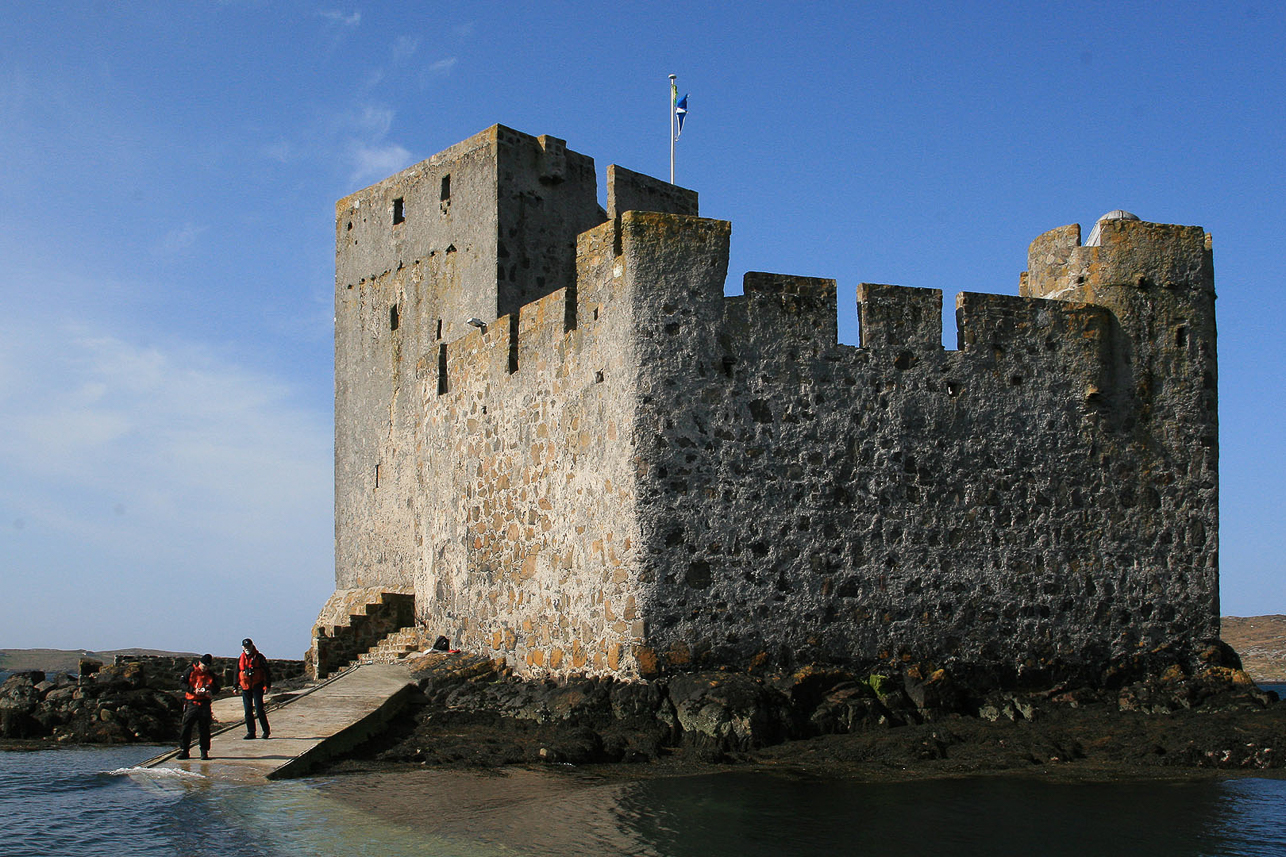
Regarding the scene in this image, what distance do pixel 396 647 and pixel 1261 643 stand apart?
49622 mm

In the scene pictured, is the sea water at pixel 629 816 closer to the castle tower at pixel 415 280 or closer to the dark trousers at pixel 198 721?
the dark trousers at pixel 198 721

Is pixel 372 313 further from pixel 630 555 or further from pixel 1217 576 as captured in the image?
pixel 1217 576

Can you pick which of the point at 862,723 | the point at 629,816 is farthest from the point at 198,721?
the point at 862,723

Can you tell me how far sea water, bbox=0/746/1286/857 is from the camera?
812 centimetres

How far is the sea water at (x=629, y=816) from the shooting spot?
26.6 ft

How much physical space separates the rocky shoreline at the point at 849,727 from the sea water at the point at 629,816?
557mm

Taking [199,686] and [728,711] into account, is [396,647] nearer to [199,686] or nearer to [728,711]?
[199,686]

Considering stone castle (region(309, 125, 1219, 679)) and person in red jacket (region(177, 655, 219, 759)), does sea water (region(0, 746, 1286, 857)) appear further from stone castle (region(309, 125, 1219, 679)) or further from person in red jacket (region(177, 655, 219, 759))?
stone castle (region(309, 125, 1219, 679))

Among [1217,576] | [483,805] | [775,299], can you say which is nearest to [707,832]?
[483,805]

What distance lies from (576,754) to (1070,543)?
5.82 metres

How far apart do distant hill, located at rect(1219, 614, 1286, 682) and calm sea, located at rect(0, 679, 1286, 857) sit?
36.7 metres

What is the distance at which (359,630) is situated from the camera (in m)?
17.4

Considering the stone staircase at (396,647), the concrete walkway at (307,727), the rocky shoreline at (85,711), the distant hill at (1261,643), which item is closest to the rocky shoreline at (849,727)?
the concrete walkway at (307,727)

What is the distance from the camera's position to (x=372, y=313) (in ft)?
66.0
